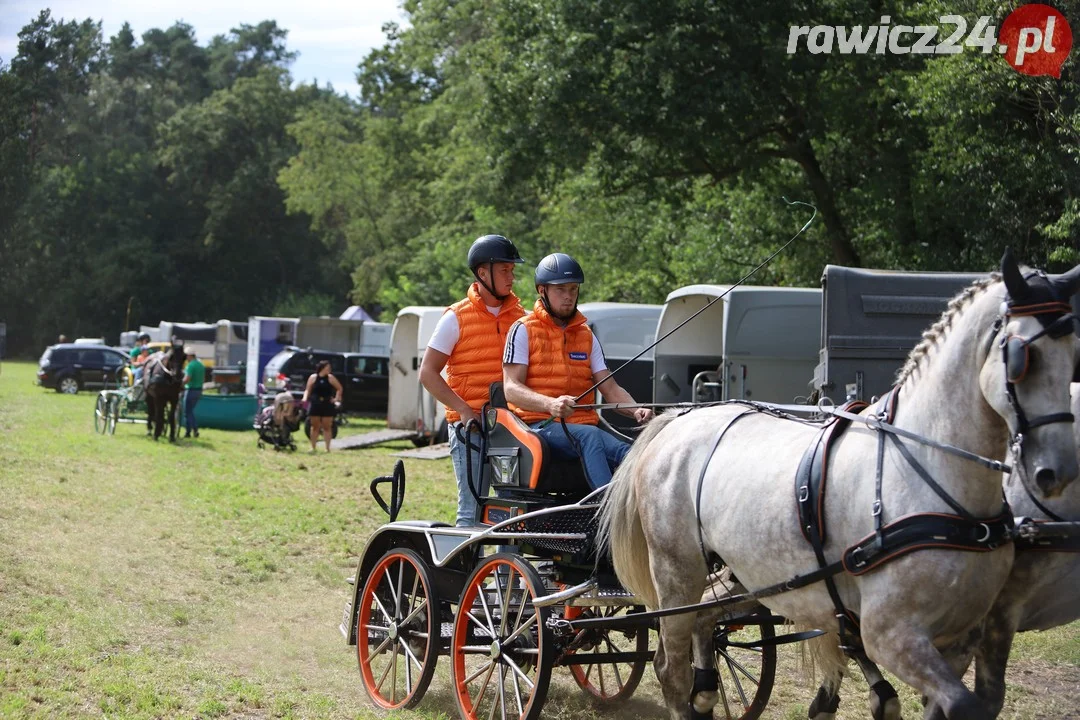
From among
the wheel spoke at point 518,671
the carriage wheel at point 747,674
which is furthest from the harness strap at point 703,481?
the wheel spoke at point 518,671

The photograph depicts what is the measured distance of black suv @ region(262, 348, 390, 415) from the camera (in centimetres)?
2930

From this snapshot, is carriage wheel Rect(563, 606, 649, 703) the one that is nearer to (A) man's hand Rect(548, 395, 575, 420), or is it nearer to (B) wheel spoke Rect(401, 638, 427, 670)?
(B) wheel spoke Rect(401, 638, 427, 670)

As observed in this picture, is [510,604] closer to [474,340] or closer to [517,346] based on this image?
[517,346]

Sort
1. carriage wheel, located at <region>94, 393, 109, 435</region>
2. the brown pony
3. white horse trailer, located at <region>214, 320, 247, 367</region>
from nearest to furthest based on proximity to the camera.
→ 1. the brown pony
2. carriage wheel, located at <region>94, 393, 109, 435</region>
3. white horse trailer, located at <region>214, 320, 247, 367</region>

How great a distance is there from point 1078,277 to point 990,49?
35.4 ft

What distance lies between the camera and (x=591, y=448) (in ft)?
19.4

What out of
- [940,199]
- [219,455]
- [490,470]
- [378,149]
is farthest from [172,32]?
[490,470]

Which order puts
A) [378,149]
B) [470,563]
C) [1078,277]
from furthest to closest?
[378,149]
[470,563]
[1078,277]

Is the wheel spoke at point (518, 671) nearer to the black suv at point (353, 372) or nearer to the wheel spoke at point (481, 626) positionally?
the wheel spoke at point (481, 626)

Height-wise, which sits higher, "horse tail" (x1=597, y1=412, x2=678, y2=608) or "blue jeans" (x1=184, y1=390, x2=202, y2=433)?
"horse tail" (x1=597, y1=412, x2=678, y2=608)

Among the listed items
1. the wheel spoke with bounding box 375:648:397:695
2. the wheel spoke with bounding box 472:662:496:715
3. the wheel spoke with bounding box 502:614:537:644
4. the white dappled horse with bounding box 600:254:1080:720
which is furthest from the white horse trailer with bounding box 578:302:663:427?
the white dappled horse with bounding box 600:254:1080:720

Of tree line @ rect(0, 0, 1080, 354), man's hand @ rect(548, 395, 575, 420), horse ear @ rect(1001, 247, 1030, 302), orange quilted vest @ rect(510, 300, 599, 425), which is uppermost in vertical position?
tree line @ rect(0, 0, 1080, 354)

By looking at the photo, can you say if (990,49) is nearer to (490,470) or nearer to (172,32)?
(490,470)

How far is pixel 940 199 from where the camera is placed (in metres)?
16.4
